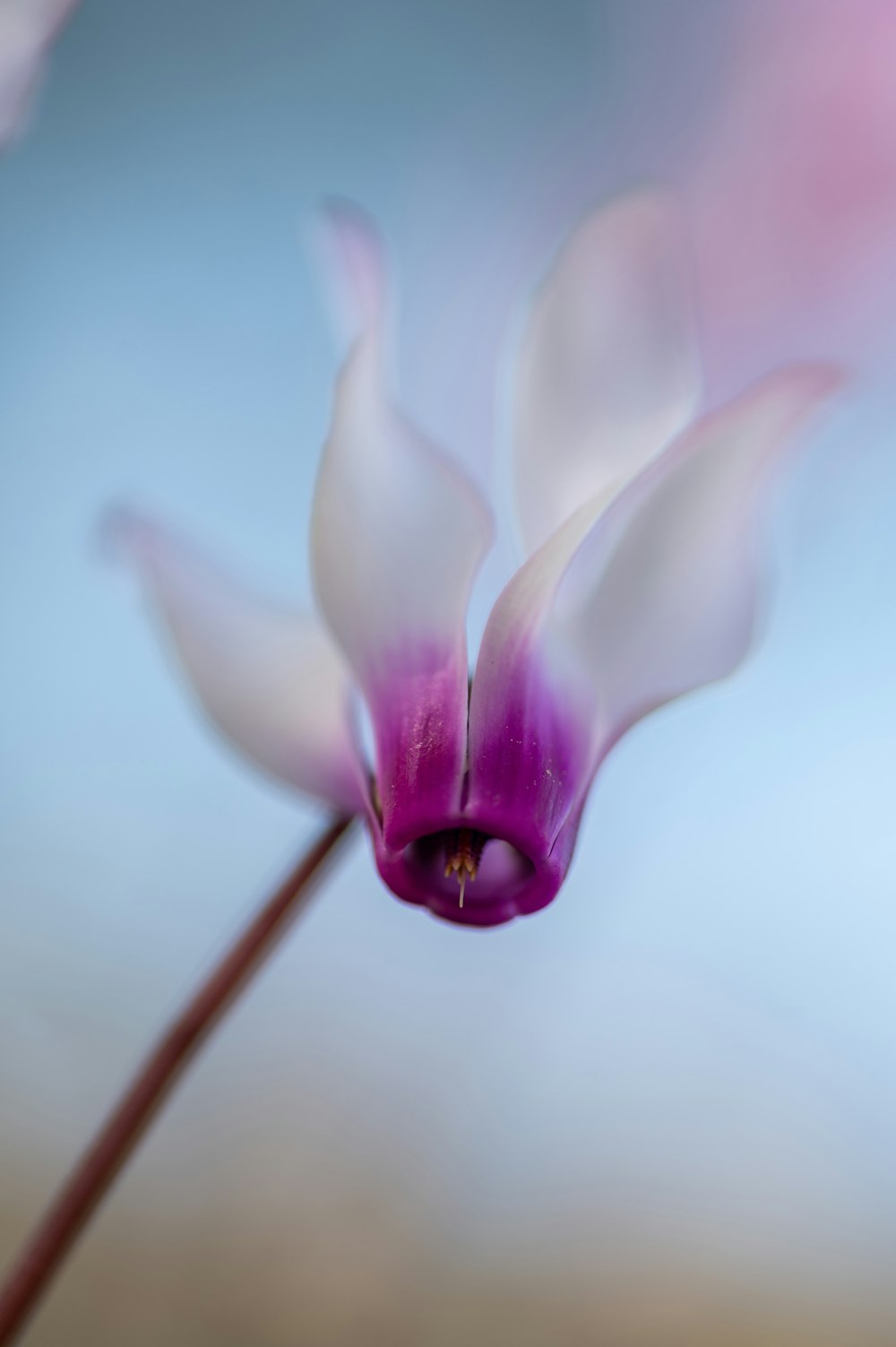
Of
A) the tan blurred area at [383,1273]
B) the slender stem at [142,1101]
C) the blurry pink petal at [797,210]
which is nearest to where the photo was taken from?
the slender stem at [142,1101]

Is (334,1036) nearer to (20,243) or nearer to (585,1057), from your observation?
(585,1057)

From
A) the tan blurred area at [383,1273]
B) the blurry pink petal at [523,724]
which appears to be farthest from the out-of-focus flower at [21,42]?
the tan blurred area at [383,1273]

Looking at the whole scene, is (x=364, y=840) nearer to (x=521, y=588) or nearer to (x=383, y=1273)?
(x=383, y=1273)

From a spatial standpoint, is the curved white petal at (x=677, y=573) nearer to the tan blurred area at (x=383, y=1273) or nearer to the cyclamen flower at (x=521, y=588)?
the cyclamen flower at (x=521, y=588)

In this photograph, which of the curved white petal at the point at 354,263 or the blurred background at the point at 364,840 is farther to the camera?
the blurred background at the point at 364,840

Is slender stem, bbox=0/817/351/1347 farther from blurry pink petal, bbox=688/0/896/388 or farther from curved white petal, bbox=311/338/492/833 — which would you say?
blurry pink petal, bbox=688/0/896/388

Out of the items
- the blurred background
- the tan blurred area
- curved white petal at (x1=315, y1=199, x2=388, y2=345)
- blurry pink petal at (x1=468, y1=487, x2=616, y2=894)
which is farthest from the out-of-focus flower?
the tan blurred area

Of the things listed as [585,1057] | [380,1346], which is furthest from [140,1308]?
[585,1057]
